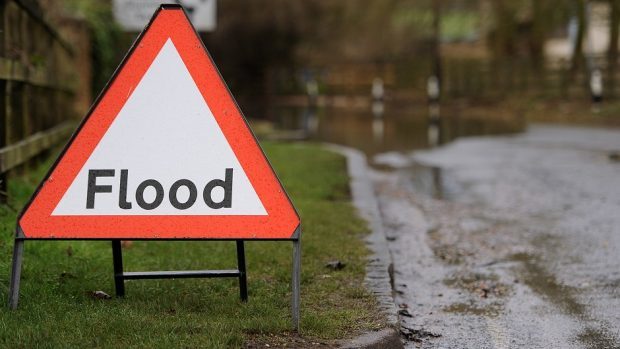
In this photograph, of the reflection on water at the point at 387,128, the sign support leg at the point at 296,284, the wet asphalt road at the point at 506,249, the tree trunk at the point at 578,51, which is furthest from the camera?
the tree trunk at the point at 578,51

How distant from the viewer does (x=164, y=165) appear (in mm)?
4914

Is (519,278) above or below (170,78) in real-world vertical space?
below

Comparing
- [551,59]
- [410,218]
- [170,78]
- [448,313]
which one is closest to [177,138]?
[170,78]

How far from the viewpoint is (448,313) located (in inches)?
235

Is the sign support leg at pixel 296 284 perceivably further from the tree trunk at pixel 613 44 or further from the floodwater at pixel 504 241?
the tree trunk at pixel 613 44

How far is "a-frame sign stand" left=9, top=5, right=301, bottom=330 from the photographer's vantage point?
189 inches

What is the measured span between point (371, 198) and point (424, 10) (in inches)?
1082

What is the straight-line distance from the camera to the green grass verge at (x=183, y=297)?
4562 mm

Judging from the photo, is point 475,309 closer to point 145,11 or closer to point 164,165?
point 164,165

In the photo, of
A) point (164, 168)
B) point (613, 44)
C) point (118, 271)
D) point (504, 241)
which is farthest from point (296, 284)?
point (613, 44)

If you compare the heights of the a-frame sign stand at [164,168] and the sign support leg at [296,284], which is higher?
the a-frame sign stand at [164,168]

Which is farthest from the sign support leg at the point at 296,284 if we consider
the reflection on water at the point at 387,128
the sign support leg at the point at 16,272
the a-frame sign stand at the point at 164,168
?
the reflection on water at the point at 387,128

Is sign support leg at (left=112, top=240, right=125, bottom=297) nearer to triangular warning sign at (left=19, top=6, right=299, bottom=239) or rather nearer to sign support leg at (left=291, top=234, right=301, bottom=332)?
triangular warning sign at (left=19, top=6, right=299, bottom=239)

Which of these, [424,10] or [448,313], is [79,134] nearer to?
[448,313]
